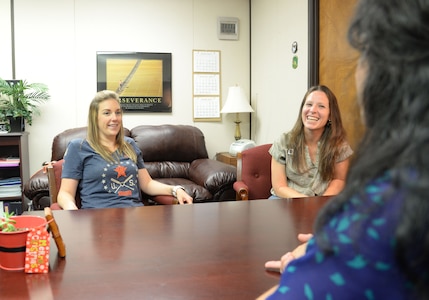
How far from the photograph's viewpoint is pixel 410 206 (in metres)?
0.41

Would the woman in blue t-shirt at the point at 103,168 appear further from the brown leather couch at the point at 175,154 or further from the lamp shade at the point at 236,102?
the lamp shade at the point at 236,102

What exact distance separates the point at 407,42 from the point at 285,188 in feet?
6.72

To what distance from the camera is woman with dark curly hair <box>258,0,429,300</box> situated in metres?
0.41

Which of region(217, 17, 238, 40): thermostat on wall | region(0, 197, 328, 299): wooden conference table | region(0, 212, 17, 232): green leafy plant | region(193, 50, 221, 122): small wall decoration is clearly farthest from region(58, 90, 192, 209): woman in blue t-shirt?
region(217, 17, 238, 40): thermostat on wall

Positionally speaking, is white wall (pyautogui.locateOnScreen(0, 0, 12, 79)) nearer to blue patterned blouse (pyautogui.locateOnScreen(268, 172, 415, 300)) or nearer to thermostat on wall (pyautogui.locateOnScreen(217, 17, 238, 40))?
thermostat on wall (pyautogui.locateOnScreen(217, 17, 238, 40))

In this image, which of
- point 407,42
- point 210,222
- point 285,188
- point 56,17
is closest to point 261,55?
point 56,17

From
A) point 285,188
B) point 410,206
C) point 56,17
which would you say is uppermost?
point 56,17

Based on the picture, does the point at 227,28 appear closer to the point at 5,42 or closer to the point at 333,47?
the point at 333,47

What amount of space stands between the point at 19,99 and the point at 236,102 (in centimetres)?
214

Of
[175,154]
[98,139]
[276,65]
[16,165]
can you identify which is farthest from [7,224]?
[276,65]

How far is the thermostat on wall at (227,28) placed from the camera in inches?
194

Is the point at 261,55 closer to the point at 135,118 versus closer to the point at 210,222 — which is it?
the point at 135,118

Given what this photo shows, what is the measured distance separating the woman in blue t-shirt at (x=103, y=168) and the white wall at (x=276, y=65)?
1.84 meters

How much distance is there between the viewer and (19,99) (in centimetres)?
411
